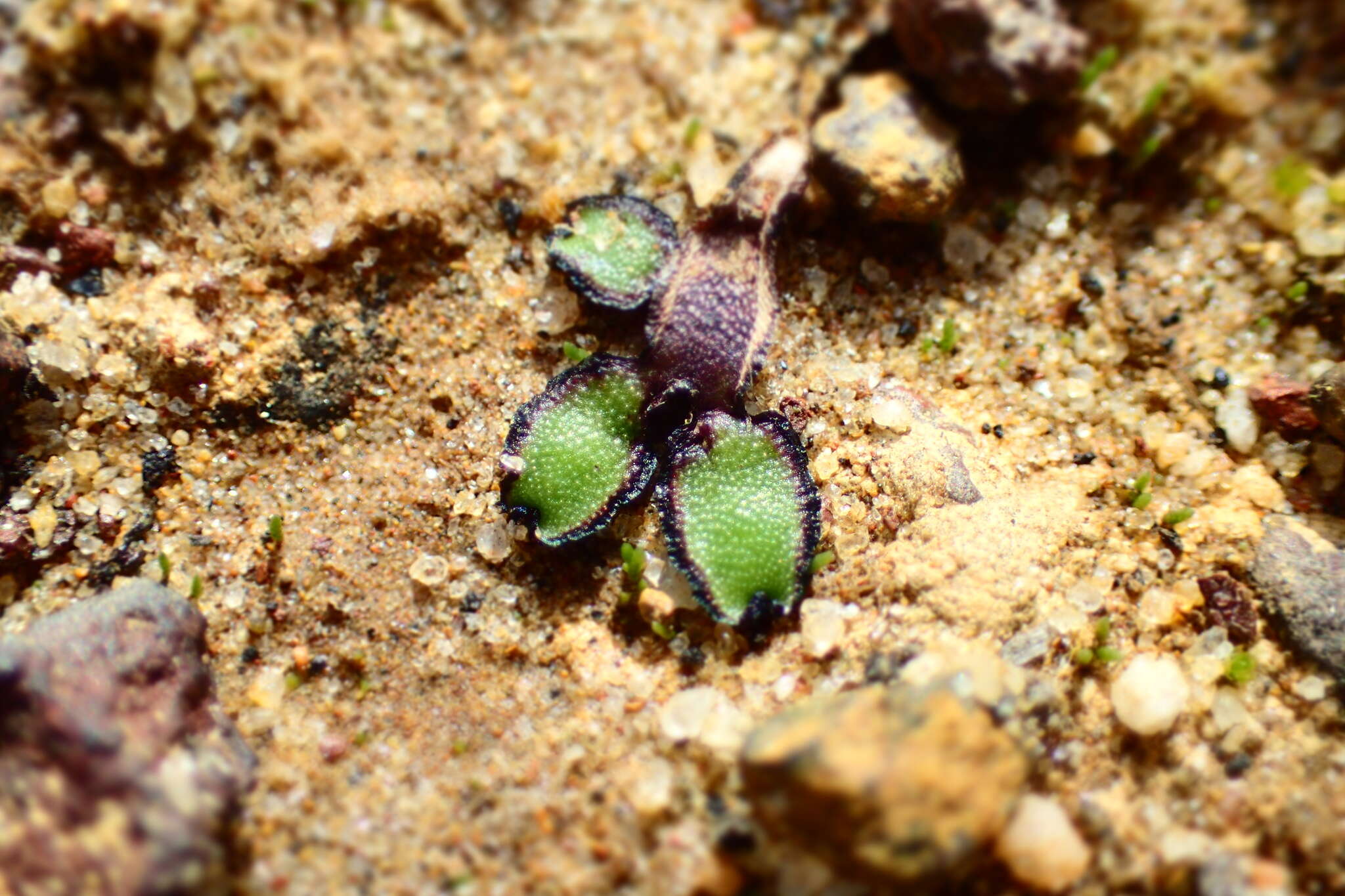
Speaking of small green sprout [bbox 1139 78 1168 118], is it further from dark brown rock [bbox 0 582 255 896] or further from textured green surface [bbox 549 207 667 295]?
dark brown rock [bbox 0 582 255 896]

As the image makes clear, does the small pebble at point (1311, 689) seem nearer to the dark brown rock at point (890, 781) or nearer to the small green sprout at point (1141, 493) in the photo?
the small green sprout at point (1141, 493)

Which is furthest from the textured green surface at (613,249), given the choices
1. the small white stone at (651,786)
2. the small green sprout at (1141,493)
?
the small green sprout at (1141,493)

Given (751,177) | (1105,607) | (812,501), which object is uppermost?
(751,177)

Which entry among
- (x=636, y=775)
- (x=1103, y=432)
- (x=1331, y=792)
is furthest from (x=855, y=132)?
(x=1331, y=792)

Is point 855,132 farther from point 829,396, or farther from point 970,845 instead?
point 970,845

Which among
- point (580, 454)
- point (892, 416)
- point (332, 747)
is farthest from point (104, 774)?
point (892, 416)

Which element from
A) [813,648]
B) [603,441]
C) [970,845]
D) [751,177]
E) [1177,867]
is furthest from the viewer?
[751,177]
